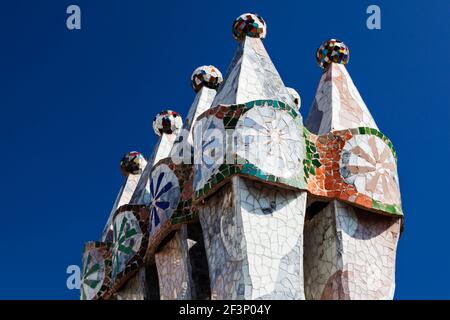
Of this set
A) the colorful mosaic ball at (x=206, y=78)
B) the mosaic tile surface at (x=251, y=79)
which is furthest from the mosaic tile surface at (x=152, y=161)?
the mosaic tile surface at (x=251, y=79)

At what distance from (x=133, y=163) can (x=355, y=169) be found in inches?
159

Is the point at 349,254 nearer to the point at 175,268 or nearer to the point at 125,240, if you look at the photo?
the point at 175,268

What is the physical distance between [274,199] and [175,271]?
5.63 feet

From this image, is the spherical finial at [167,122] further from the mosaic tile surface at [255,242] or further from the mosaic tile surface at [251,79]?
the mosaic tile surface at [255,242]

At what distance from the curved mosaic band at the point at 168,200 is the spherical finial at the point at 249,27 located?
1.53m

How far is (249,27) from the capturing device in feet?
41.4

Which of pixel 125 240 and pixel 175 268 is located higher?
pixel 125 240

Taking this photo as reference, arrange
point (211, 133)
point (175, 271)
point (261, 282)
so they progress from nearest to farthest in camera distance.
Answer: point (261, 282)
point (211, 133)
point (175, 271)

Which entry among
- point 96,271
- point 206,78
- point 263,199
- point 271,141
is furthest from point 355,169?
point 96,271

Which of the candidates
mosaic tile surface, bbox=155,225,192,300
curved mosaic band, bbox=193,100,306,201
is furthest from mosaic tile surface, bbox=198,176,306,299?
mosaic tile surface, bbox=155,225,192,300

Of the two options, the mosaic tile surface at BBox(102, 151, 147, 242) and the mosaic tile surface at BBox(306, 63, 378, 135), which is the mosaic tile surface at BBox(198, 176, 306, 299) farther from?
the mosaic tile surface at BBox(102, 151, 147, 242)
